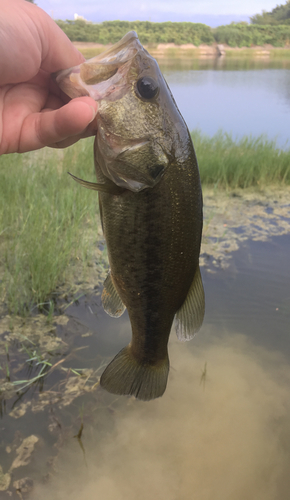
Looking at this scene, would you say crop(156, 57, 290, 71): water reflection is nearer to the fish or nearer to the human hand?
the human hand

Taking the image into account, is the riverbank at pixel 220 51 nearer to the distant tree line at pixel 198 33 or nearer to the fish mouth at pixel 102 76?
the distant tree line at pixel 198 33

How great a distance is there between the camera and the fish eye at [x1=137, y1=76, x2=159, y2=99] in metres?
1.28

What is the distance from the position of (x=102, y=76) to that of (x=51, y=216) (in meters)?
2.45

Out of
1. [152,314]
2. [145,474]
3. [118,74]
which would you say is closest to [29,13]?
[118,74]

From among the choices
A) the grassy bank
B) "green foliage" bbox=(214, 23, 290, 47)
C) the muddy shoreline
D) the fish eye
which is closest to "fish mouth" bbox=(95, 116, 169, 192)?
the fish eye

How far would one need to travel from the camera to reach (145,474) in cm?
220

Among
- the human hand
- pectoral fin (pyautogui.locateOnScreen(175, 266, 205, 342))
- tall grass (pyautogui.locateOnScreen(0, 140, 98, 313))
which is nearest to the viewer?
the human hand

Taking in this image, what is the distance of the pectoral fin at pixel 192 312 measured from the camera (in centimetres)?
148

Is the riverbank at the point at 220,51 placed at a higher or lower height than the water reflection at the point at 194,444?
higher

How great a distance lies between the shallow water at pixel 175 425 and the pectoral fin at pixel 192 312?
1244mm

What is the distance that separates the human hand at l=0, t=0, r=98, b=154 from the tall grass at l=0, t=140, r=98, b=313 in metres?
1.71

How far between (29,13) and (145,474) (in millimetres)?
2449

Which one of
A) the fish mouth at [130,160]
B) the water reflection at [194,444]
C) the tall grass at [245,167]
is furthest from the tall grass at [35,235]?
the tall grass at [245,167]

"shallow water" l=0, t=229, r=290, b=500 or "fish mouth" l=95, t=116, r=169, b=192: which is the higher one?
"fish mouth" l=95, t=116, r=169, b=192
